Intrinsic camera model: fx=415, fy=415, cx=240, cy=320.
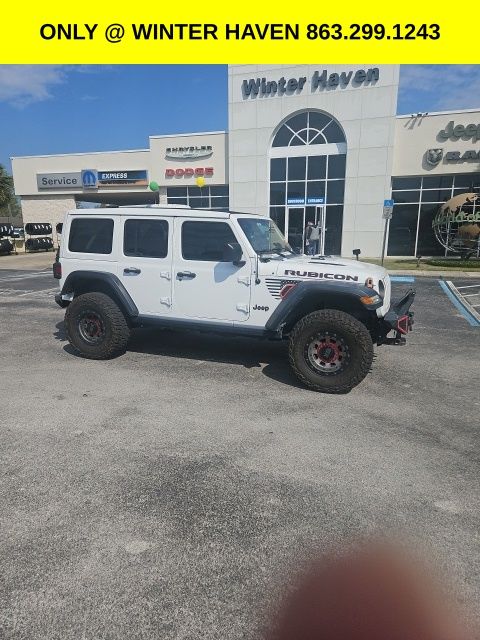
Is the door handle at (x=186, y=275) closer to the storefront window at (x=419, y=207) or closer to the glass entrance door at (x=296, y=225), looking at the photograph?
the glass entrance door at (x=296, y=225)

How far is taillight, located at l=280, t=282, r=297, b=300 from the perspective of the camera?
485 cm

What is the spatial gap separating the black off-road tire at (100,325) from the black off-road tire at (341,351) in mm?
2408

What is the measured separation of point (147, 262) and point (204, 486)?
3370 mm

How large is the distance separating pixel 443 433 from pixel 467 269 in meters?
15.7

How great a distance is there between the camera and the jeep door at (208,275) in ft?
16.7

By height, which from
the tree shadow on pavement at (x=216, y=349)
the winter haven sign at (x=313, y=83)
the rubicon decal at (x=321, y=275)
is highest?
the winter haven sign at (x=313, y=83)

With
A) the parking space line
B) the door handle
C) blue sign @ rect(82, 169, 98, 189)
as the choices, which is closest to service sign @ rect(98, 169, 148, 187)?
Answer: blue sign @ rect(82, 169, 98, 189)

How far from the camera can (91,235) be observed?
592 cm

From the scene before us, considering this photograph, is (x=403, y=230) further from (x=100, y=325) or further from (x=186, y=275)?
(x=100, y=325)

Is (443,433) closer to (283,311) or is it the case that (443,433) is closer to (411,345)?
(283,311)

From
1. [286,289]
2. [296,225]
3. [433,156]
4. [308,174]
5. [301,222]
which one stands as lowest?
A: [286,289]

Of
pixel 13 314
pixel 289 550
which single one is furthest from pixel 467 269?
pixel 289 550

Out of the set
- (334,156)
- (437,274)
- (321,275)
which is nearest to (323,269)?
(321,275)

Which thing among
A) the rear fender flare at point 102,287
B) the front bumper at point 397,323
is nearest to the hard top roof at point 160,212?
the rear fender flare at point 102,287
